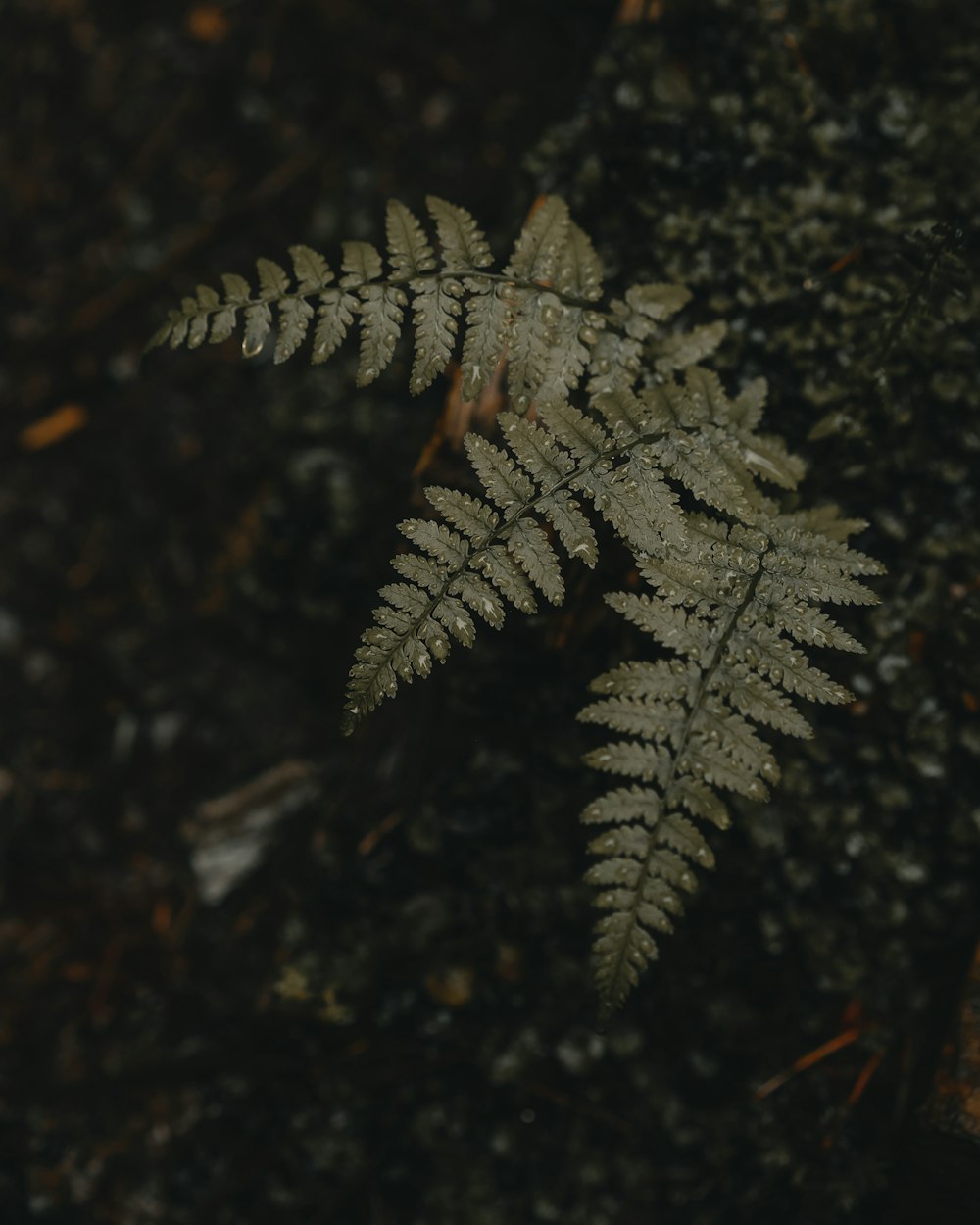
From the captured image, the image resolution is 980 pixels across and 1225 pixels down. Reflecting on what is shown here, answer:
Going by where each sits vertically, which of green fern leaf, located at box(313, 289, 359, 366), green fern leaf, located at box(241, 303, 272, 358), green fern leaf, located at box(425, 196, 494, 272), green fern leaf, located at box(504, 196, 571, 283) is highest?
green fern leaf, located at box(504, 196, 571, 283)

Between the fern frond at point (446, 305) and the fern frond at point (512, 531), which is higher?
the fern frond at point (446, 305)

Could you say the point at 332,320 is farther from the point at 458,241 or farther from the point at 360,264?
the point at 458,241

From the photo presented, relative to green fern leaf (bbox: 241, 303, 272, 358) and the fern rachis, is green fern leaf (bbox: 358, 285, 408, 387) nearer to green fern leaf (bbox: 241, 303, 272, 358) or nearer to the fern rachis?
the fern rachis

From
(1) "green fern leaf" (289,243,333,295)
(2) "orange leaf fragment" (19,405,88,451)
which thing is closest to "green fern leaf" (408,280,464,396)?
(1) "green fern leaf" (289,243,333,295)

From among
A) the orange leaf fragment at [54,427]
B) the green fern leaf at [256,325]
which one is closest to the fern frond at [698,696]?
the green fern leaf at [256,325]

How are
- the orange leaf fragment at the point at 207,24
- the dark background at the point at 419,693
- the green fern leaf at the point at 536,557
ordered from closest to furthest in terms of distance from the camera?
the green fern leaf at the point at 536,557
the dark background at the point at 419,693
the orange leaf fragment at the point at 207,24

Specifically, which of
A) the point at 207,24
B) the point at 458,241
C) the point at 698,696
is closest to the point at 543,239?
the point at 458,241

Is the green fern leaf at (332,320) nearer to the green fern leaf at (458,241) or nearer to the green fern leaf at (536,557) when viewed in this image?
the green fern leaf at (458,241)
